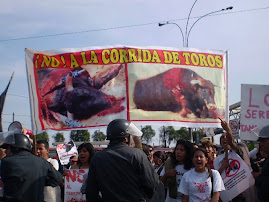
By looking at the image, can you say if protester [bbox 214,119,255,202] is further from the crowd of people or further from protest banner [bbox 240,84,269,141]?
protest banner [bbox 240,84,269,141]

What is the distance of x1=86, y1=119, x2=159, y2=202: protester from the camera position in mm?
4234

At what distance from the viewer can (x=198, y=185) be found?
538 centimetres

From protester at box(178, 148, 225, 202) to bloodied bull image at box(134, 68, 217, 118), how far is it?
167cm

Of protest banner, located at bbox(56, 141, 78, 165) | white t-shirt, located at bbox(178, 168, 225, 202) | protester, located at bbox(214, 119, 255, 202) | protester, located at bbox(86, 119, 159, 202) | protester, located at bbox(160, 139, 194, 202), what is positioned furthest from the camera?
protest banner, located at bbox(56, 141, 78, 165)

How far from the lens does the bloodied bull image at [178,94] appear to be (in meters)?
7.13

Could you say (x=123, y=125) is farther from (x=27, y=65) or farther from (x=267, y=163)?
(x=27, y=65)

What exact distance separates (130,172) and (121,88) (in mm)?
3052

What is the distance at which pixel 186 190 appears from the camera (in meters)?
5.46

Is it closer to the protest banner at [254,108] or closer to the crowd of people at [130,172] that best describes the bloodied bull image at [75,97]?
the crowd of people at [130,172]

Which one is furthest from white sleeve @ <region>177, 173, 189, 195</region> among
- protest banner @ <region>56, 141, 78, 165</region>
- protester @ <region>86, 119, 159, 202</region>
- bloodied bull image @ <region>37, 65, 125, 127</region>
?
protest banner @ <region>56, 141, 78, 165</region>

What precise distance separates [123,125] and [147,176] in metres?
0.61

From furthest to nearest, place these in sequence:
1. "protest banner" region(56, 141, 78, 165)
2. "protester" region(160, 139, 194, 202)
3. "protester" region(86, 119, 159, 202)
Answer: "protest banner" region(56, 141, 78, 165)
"protester" region(160, 139, 194, 202)
"protester" region(86, 119, 159, 202)

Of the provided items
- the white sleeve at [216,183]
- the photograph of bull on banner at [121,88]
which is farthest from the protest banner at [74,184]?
the white sleeve at [216,183]

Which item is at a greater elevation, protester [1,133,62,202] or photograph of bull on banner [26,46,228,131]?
photograph of bull on banner [26,46,228,131]
